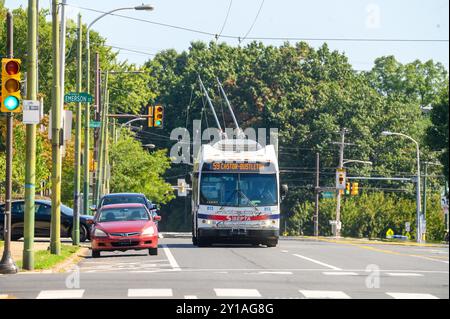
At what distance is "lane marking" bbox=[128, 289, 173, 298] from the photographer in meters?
17.9

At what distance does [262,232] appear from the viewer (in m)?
37.7

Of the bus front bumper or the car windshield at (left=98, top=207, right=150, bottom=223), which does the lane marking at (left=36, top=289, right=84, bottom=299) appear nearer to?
the car windshield at (left=98, top=207, right=150, bottom=223)

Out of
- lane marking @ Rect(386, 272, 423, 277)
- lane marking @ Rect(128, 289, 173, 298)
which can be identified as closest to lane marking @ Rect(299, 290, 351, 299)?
lane marking @ Rect(128, 289, 173, 298)

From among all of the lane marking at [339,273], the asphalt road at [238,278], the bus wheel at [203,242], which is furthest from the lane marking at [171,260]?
the lane marking at [339,273]

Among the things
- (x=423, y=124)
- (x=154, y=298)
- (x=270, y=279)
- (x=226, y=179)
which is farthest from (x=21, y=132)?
(x=423, y=124)

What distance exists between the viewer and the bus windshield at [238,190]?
3756 centimetres

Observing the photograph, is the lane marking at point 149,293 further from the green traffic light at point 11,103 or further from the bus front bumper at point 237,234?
the bus front bumper at point 237,234

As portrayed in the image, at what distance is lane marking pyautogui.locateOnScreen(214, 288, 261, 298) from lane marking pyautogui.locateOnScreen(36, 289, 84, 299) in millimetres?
2138

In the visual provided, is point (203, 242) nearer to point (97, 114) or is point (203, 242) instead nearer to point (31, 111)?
point (97, 114)

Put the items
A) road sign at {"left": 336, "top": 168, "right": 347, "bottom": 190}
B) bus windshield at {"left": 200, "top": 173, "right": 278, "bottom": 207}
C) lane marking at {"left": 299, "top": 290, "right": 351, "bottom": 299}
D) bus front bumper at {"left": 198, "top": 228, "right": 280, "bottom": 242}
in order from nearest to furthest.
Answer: lane marking at {"left": 299, "top": 290, "right": 351, "bottom": 299} < bus front bumper at {"left": 198, "top": 228, "right": 280, "bottom": 242} < bus windshield at {"left": 200, "top": 173, "right": 278, "bottom": 207} < road sign at {"left": 336, "top": 168, "right": 347, "bottom": 190}

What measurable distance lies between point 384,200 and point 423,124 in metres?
8.17

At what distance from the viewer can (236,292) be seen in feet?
61.2

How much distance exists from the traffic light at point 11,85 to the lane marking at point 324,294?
837 centimetres

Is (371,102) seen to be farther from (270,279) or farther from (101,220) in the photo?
(270,279)
